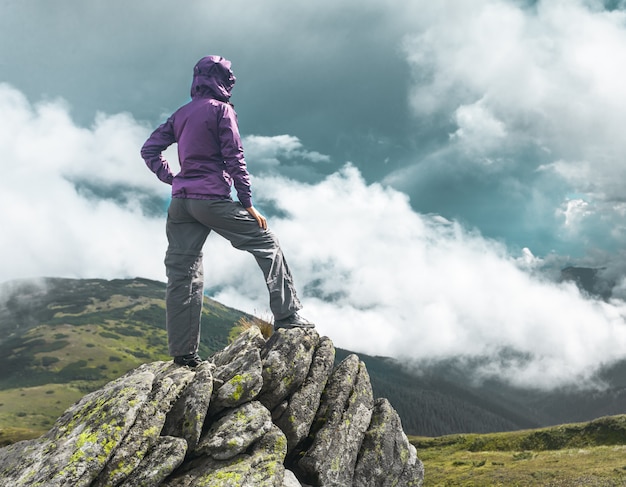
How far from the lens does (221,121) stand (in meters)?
11.8

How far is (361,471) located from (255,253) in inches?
282

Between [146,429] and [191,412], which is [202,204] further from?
[146,429]

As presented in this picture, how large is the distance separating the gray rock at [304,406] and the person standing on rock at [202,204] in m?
2.42

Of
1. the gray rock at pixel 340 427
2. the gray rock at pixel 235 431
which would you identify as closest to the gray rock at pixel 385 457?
the gray rock at pixel 340 427

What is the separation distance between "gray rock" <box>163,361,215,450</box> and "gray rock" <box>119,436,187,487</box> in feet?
1.49

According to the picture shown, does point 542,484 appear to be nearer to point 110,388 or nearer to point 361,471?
point 361,471

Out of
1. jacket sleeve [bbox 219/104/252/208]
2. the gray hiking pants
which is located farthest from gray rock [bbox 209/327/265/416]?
jacket sleeve [bbox 219/104/252/208]

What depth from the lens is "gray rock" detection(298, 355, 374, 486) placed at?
39.0ft

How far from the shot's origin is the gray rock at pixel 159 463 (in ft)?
29.7

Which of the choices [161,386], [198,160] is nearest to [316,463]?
[161,386]

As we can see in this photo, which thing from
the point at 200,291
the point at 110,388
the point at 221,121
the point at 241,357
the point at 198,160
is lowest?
the point at 110,388

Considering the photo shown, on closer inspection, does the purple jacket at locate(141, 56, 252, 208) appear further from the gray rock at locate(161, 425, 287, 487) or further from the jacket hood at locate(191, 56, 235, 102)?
the gray rock at locate(161, 425, 287, 487)

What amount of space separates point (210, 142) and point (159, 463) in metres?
7.91

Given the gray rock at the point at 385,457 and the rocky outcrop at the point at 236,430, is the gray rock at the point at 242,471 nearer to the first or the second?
the rocky outcrop at the point at 236,430
